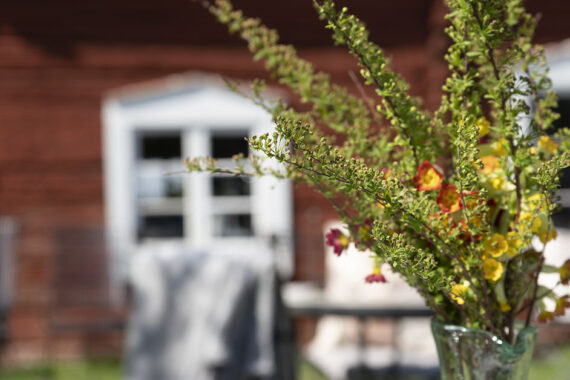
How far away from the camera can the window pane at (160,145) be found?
5359 mm

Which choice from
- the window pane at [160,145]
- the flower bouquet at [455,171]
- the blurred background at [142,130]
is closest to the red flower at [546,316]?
the flower bouquet at [455,171]

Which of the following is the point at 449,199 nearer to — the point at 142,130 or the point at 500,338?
the point at 500,338

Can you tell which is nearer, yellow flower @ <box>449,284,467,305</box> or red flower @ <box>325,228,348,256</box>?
yellow flower @ <box>449,284,467,305</box>

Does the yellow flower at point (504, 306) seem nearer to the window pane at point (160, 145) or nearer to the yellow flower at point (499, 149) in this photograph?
the yellow flower at point (499, 149)

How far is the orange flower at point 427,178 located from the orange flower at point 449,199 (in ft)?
0.04

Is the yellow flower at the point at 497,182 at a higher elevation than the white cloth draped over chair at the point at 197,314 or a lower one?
higher

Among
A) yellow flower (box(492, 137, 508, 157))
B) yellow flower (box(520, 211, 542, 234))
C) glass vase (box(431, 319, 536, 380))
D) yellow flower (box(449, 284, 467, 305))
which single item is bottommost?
glass vase (box(431, 319, 536, 380))

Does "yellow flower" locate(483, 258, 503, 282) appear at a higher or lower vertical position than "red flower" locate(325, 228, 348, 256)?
lower

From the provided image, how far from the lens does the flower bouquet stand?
82 centimetres

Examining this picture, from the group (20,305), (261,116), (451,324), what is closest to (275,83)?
(261,116)

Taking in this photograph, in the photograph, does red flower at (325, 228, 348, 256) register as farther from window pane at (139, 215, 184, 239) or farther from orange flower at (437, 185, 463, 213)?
window pane at (139, 215, 184, 239)

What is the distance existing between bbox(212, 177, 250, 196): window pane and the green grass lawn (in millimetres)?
1424

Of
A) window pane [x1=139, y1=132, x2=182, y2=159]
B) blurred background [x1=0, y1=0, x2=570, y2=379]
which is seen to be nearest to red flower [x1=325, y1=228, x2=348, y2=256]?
blurred background [x1=0, y1=0, x2=570, y2=379]

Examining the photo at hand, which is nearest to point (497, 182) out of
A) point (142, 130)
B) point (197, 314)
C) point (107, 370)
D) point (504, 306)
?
point (504, 306)
